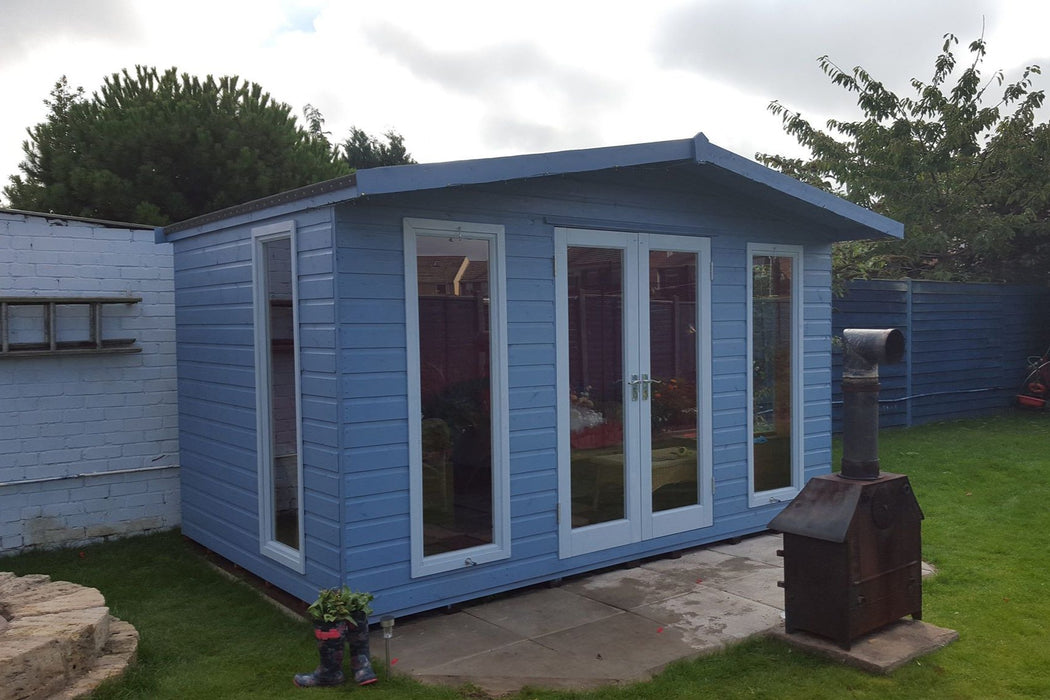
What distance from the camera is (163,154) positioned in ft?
36.4

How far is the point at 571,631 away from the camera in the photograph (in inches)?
160

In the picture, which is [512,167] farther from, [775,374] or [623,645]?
[775,374]

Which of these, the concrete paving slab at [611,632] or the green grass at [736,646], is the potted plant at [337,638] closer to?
the green grass at [736,646]

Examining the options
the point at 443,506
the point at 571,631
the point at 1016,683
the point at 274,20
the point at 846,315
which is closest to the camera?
the point at 1016,683

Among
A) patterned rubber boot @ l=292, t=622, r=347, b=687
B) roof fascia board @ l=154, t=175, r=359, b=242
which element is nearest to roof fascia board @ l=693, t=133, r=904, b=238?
roof fascia board @ l=154, t=175, r=359, b=242

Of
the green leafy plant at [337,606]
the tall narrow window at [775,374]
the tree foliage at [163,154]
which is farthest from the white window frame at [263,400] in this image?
the tree foliage at [163,154]

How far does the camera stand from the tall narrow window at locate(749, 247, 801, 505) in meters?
5.68

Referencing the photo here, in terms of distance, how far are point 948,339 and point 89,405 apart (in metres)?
9.60

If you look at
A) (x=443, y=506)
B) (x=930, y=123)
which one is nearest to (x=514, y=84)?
(x=930, y=123)

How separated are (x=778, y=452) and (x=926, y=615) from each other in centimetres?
179

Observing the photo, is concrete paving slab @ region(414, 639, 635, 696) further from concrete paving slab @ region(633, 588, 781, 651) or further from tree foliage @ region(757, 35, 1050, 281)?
tree foliage @ region(757, 35, 1050, 281)

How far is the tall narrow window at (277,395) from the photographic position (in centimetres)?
438

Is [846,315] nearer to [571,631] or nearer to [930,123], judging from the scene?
[930,123]

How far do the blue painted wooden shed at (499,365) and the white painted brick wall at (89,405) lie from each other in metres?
0.33
